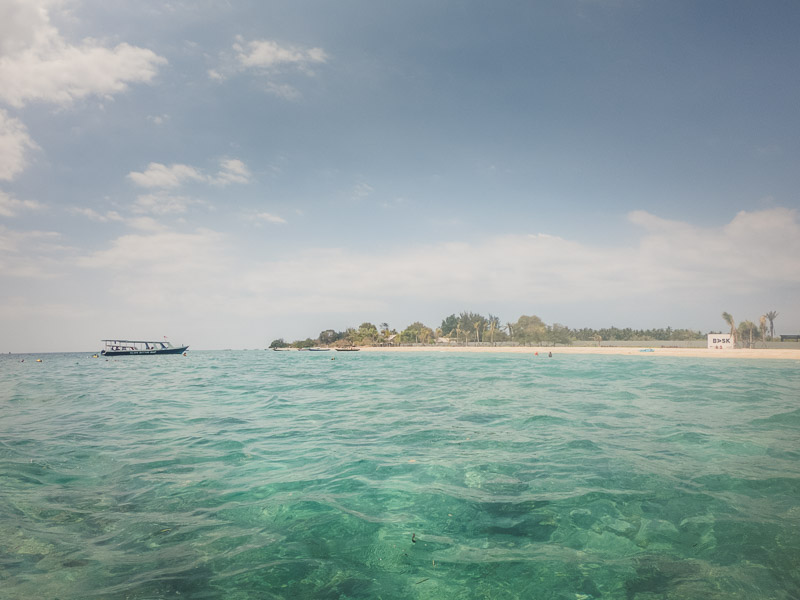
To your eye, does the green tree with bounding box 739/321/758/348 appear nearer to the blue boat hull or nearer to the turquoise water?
the turquoise water

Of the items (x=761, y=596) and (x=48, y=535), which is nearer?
(x=761, y=596)

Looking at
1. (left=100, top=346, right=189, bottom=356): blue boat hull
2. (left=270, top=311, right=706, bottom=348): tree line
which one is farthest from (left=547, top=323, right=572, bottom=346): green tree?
(left=100, top=346, right=189, bottom=356): blue boat hull

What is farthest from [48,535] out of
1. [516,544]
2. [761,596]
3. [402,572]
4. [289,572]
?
[761,596]

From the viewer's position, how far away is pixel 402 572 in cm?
412

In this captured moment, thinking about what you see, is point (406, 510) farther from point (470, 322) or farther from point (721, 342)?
point (470, 322)

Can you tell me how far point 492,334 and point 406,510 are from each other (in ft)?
512

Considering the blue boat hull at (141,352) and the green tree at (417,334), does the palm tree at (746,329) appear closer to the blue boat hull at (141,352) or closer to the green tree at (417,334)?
the green tree at (417,334)

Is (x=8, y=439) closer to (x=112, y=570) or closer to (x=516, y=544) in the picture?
(x=112, y=570)

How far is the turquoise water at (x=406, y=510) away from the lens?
391 centimetres

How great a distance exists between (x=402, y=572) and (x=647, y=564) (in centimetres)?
263

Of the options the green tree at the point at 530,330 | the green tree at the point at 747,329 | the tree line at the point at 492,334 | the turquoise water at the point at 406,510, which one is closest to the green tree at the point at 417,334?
the tree line at the point at 492,334

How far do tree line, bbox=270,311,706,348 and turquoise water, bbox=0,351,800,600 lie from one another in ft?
429

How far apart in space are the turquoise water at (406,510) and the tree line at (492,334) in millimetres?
130755

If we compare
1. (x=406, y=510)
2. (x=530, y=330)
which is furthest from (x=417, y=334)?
(x=406, y=510)
